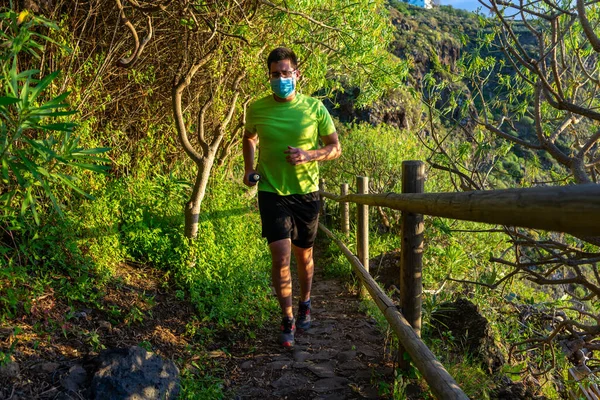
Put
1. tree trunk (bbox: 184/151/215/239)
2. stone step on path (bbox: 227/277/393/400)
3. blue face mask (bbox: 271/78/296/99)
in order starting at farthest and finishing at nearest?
tree trunk (bbox: 184/151/215/239) < blue face mask (bbox: 271/78/296/99) < stone step on path (bbox: 227/277/393/400)

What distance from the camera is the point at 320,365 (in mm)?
2998

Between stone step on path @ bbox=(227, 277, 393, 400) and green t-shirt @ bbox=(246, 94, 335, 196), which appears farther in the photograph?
green t-shirt @ bbox=(246, 94, 335, 196)

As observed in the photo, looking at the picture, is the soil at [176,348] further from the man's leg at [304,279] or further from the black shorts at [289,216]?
the black shorts at [289,216]

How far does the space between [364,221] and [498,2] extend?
2.29 meters

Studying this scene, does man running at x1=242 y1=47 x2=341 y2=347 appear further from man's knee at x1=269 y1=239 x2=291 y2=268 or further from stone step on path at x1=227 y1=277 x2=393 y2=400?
stone step on path at x1=227 y1=277 x2=393 y2=400

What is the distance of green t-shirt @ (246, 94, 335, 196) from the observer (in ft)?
10.3

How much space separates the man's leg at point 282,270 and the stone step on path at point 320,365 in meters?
0.32

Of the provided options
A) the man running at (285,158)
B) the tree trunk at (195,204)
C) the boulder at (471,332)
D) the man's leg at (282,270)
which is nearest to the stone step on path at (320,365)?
the man running at (285,158)

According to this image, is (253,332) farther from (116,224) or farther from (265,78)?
(265,78)

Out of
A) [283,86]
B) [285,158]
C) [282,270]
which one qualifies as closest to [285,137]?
[285,158]

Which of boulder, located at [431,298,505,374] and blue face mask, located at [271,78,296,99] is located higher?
blue face mask, located at [271,78,296,99]

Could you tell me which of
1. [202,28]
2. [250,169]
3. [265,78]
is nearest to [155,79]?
[202,28]

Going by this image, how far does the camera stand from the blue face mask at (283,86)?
313 centimetres

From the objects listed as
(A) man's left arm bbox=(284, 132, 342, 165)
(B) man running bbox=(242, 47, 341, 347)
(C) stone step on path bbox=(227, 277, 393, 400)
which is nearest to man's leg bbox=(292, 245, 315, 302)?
(B) man running bbox=(242, 47, 341, 347)
